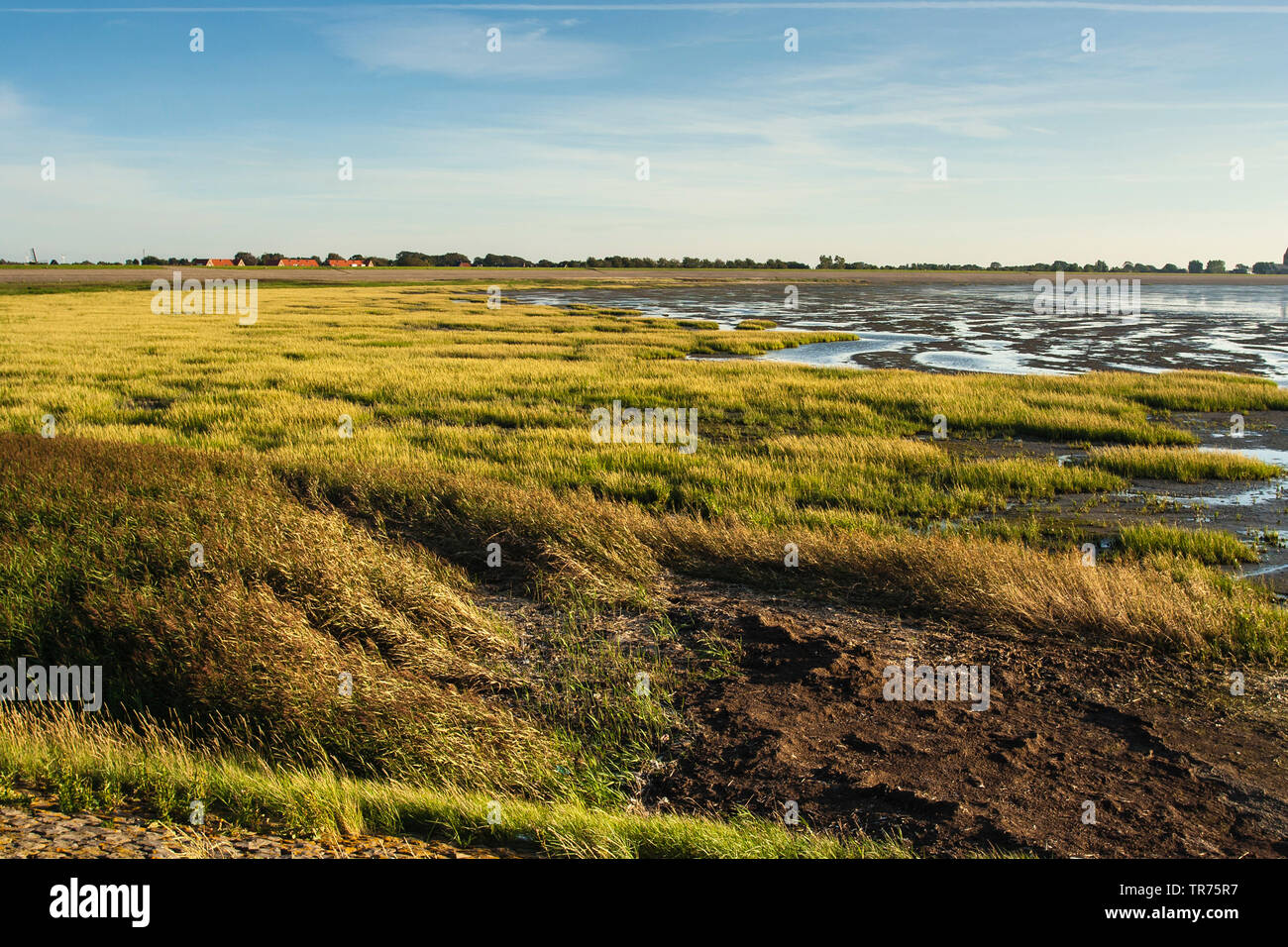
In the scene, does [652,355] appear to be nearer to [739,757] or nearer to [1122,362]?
[1122,362]

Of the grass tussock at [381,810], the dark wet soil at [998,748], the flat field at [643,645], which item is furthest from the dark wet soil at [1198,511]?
the grass tussock at [381,810]

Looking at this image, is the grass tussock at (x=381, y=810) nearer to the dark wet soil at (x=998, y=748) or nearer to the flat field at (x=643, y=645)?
the flat field at (x=643, y=645)

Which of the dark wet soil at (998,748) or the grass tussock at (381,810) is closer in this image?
the grass tussock at (381,810)

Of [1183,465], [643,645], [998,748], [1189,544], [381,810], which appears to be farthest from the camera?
[1183,465]

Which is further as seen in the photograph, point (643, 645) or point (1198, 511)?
point (1198, 511)

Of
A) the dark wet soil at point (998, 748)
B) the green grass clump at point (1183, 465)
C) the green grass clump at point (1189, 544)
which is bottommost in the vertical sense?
the dark wet soil at point (998, 748)

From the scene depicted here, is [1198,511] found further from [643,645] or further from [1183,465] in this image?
[643,645]

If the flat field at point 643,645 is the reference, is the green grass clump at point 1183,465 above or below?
above

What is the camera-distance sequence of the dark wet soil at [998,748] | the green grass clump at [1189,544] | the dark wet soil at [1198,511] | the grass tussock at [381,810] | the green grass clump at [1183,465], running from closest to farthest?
1. the grass tussock at [381,810]
2. the dark wet soil at [998,748]
3. the green grass clump at [1189,544]
4. the dark wet soil at [1198,511]
5. the green grass clump at [1183,465]

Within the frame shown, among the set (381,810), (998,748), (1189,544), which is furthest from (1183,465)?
(381,810)

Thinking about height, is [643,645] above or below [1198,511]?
below

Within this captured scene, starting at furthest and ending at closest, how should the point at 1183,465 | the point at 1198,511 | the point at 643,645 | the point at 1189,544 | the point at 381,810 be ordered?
the point at 1183,465
the point at 1198,511
the point at 1189,544
the point at 643,645
the point at 381,810
